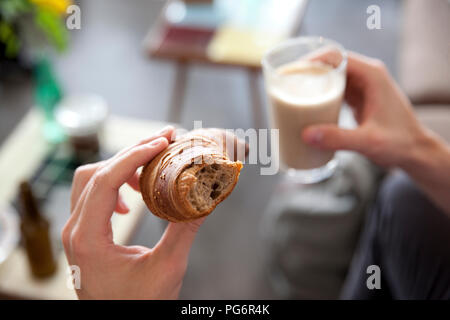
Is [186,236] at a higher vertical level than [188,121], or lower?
higher

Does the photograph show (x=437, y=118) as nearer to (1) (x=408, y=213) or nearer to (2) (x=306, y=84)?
(1) (x=408, y=213)

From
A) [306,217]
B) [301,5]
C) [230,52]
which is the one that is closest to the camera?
[306,217]

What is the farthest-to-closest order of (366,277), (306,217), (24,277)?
1. (306,217)
2. (24,277)
3. (366,277)

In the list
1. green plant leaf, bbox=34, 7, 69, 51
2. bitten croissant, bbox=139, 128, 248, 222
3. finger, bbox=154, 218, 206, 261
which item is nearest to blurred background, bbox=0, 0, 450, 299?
green plant leaf, bbox=34, 7, 69, 51

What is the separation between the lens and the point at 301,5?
1854mm

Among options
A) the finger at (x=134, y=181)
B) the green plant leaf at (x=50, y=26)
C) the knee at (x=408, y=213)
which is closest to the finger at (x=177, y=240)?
the finger at (x=134, y=181)

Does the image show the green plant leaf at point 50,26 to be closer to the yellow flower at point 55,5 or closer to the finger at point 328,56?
the yellow flower at point 55,5

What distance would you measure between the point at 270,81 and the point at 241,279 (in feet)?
2.81

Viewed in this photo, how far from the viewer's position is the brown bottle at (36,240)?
1.02 metres

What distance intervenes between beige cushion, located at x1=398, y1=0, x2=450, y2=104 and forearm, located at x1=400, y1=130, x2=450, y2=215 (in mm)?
481

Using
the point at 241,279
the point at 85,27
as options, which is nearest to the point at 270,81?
the point at 241,279

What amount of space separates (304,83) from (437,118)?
666 mm
